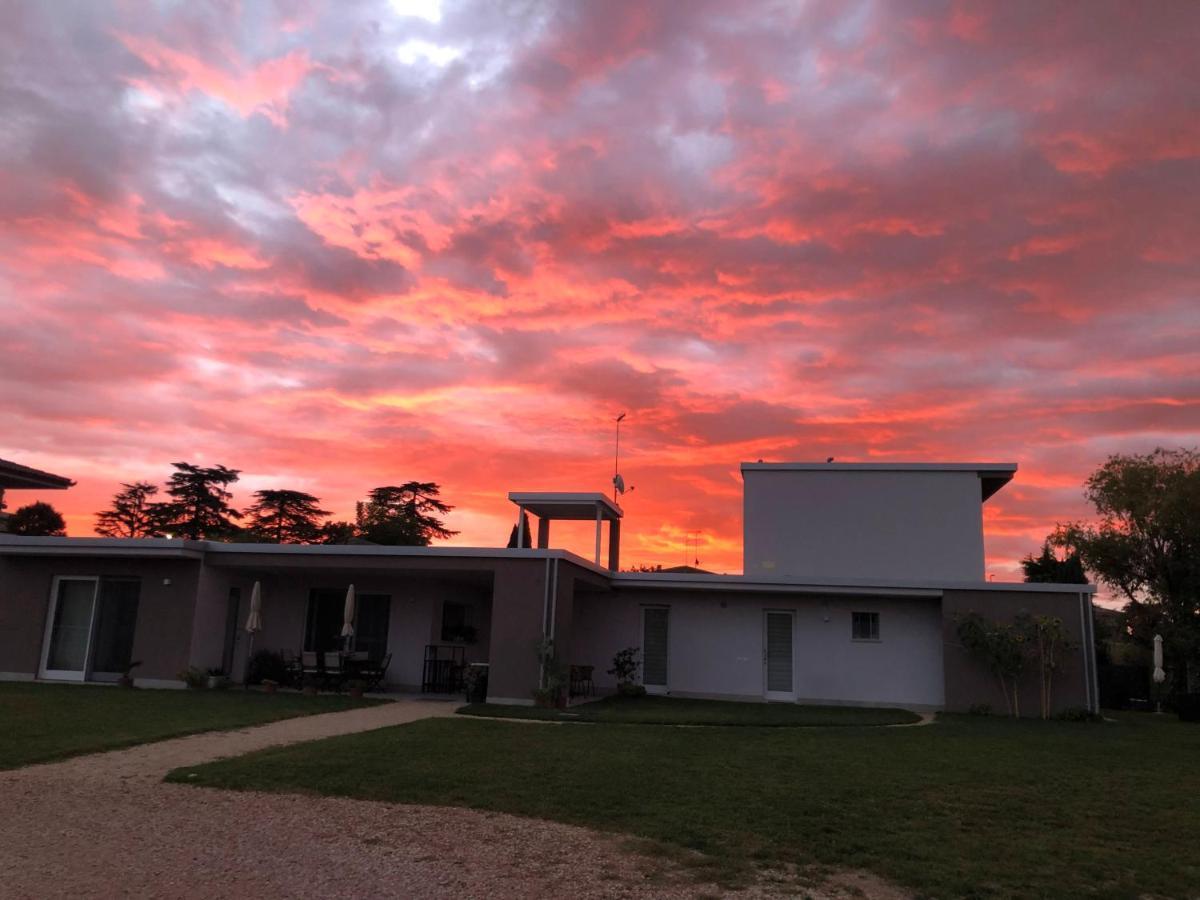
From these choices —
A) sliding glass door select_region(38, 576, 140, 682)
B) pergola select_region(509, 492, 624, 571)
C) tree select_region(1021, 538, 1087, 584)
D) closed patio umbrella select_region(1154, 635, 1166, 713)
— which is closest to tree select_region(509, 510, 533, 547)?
pergola select_region(509, 492, 624, 571)

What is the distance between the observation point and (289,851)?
17.2 ft

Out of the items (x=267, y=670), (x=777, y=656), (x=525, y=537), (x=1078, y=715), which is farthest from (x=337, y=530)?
(x=1078, y=715)

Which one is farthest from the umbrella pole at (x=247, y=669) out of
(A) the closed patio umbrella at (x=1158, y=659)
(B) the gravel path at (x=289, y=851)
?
(A) the closed patio umbrella at (x=1158, y=659)

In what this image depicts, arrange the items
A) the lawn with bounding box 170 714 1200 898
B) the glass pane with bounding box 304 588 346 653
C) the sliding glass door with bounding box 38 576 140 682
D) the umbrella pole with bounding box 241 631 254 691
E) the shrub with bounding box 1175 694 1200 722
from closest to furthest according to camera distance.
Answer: the lawn with bounding box 170 714 1200 898, the sliding glass door with bounding box 38 576 140 682, the umbrella pole with bounding box 241 631 254 691, the shrub with bounding box 1175 694 1200 722, the glass pane with bounding box 304 588 346 653

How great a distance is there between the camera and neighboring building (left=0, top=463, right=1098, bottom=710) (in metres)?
15.9

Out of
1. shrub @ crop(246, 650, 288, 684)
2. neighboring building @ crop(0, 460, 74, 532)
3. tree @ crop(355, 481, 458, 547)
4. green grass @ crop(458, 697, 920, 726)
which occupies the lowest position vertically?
green grass @ crop(458, 697, 920, 726)

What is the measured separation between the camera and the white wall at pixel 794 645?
17672mm

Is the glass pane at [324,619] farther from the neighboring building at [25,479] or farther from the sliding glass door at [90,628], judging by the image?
the neighboring building at [25,479]

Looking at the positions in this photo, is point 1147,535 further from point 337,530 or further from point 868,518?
point 337,530

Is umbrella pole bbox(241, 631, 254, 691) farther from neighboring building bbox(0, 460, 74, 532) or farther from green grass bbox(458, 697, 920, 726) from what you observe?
neighboring building bbox(0, 460, 74, 532)

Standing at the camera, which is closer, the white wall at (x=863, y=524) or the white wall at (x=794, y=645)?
A: the white wall at (x=794, y=645)

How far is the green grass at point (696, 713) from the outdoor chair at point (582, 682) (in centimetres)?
61

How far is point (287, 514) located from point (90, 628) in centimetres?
3276

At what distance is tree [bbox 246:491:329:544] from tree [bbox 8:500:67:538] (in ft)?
30.4
